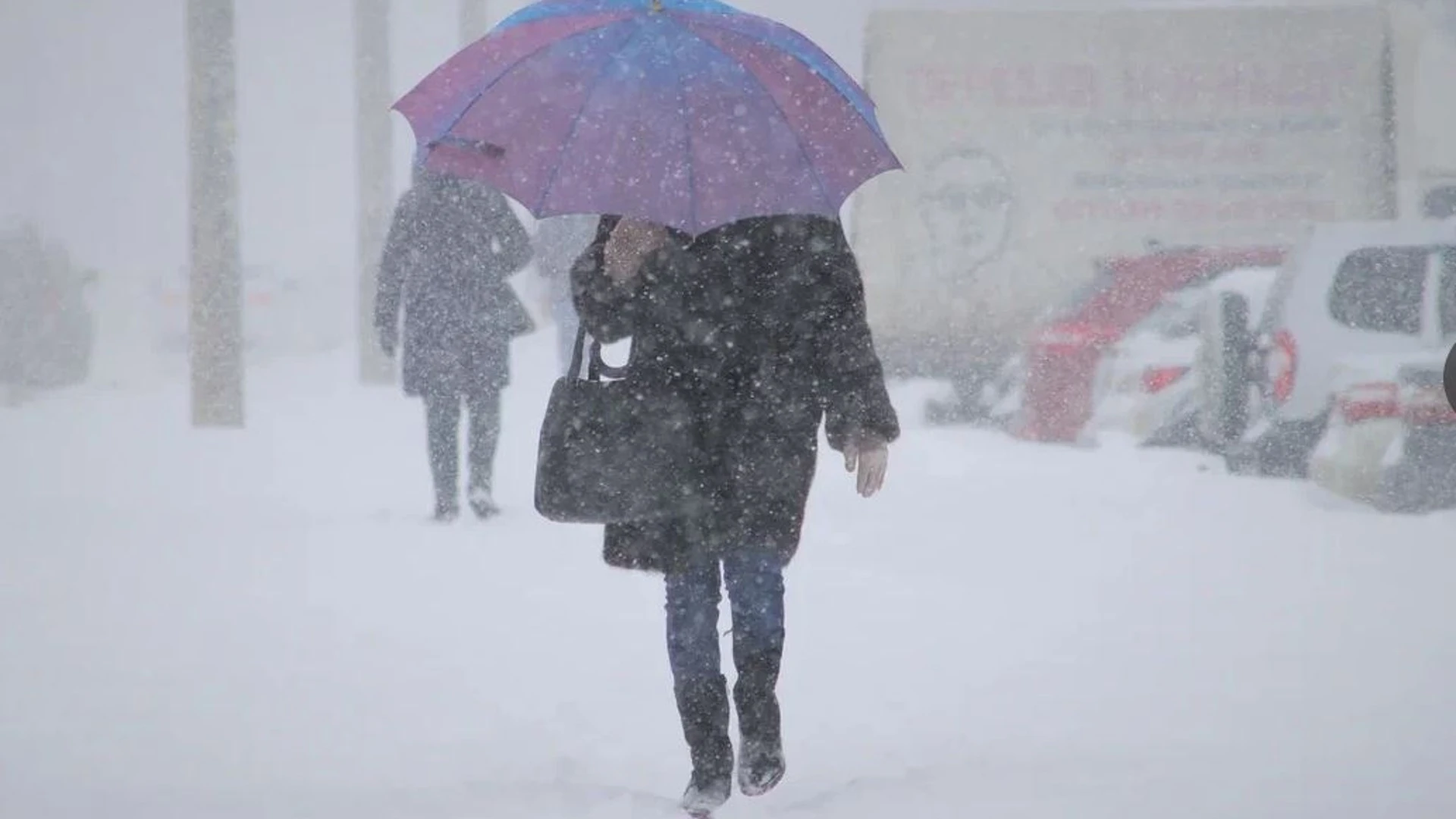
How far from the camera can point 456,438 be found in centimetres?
952

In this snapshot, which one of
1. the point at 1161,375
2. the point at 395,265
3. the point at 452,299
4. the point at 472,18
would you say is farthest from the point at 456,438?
the point at 472,18

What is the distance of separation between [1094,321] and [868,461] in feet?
29.7

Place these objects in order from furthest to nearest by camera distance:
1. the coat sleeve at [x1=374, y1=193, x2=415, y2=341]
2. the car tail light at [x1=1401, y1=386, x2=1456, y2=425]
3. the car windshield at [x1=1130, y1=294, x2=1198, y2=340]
→ 1. the car windshield at [x1=1130, y1=294, x2=1198, y2=340]
2. the car tail light at [x1=1401, y1=386, x2=1456, y2=425]
3. the coat sleeve at [x1=374, y1=193, x2=415, y2=341]

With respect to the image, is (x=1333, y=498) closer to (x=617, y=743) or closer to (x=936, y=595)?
(x=936, y=595)

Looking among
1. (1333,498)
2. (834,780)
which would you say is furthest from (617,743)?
(1333,498)

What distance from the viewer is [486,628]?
6.83 m

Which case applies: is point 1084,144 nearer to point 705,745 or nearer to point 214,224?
point 214,224

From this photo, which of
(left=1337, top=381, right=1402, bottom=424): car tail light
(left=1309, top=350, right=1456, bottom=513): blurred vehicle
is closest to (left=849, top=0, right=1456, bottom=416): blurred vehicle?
(left=1309, top=350, right=1456, bottom=513): blurred vehicle

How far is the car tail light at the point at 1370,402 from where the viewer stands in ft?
30.1

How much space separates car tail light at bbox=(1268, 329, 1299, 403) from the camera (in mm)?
10180

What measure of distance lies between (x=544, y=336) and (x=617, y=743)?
24597mm

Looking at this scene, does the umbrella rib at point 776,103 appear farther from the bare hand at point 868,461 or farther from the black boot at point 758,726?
the black boot at point 758,726

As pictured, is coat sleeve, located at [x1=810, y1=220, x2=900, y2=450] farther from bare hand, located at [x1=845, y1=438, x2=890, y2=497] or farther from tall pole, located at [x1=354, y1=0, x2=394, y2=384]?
tall pole, located at [x1=354, y1=0, x2=394, y2=384]

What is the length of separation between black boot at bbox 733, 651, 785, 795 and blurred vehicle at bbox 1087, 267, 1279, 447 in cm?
801
